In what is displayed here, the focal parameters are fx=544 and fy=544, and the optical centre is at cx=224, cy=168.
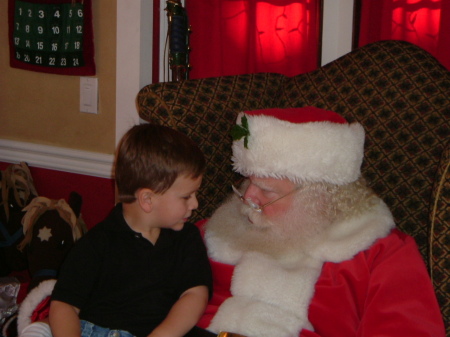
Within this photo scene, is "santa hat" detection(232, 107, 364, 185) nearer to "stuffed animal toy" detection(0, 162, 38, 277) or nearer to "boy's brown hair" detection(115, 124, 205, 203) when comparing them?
"boy's brown hair" detection(115, 124, 205, 203)

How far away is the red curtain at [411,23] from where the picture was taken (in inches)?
86.4

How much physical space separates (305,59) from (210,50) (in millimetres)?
471

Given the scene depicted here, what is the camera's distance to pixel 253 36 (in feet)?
8.36

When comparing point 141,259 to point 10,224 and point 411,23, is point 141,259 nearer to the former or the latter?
point 10,224

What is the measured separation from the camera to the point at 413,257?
152 cm

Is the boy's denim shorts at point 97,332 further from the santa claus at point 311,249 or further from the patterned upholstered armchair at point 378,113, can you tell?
the patterned upholstered armchair at point 378,113

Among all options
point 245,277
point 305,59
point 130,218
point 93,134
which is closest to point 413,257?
point 245,277

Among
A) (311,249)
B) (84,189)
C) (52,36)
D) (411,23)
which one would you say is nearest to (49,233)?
(84,189)

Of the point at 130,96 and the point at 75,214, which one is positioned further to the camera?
the point at 130,96

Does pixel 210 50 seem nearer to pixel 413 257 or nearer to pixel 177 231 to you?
pixel 177 231

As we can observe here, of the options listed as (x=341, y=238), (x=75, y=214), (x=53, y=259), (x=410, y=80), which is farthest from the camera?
(x=75, y=214)

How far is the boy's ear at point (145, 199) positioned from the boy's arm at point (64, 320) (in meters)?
0.33

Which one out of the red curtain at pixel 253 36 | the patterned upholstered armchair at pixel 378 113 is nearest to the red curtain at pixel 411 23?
the red curtain at pixel 253 36

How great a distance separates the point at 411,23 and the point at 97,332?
1720mm
